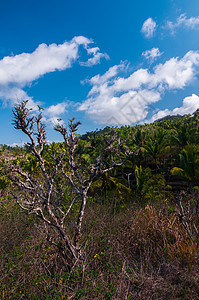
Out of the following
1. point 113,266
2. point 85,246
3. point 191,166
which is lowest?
point 113,266

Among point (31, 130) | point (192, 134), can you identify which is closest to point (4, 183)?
point (31, 130)

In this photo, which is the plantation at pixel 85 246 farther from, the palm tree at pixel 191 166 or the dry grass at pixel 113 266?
the palm tree at pixel 191 166

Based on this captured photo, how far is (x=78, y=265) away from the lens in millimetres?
3814

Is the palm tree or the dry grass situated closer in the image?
the dry grass

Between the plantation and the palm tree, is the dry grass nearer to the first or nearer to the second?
the plantation

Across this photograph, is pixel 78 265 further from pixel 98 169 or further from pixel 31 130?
pixel 31 130

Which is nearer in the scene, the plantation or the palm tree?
the plantation

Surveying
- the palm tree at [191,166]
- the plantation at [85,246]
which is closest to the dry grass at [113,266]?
the plantation at [85,246]

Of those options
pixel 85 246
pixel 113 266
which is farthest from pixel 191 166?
pixel 85 246

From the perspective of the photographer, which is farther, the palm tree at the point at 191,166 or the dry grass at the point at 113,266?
the palm tree at the point at 191,166

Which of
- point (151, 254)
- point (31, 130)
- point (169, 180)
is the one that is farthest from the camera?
point (169, 180)

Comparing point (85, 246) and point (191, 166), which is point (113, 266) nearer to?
point (85, 246)

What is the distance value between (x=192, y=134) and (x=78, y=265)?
1584cm

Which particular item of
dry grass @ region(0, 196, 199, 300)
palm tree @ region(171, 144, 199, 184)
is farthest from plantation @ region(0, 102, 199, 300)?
palm tree @ region(171, 144, 199, 184)
